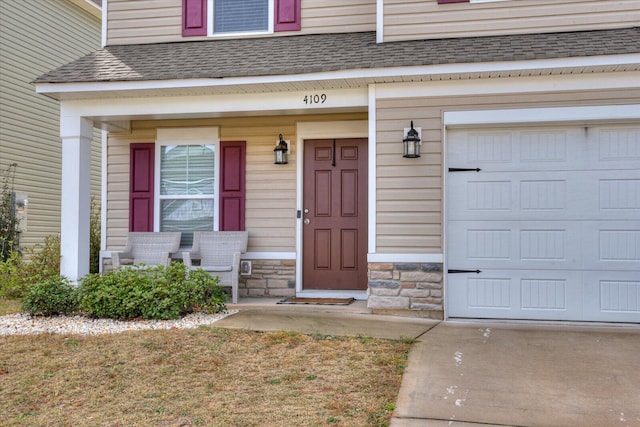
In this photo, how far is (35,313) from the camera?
19.9ft

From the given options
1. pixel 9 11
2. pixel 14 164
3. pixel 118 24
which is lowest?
pixel 14 164

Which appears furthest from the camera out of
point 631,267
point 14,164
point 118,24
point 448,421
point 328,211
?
point 14,164

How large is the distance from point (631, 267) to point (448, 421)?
344 cm

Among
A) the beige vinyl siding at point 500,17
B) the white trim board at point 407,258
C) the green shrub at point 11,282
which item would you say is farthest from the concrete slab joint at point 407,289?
the green shrub at point 11,282

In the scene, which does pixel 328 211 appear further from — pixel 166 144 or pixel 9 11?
pixel 9 11

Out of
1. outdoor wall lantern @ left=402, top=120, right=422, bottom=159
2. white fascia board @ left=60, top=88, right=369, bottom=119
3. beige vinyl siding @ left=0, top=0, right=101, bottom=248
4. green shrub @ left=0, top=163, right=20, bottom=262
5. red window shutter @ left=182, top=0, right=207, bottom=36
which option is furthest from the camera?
beige vinyl siding @ left=0, top=0, right=101, bottom=248

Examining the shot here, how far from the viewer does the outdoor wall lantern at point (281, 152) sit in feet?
24.0

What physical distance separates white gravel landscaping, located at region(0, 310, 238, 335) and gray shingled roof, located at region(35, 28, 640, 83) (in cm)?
262

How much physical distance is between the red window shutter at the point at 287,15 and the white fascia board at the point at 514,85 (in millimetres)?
1967

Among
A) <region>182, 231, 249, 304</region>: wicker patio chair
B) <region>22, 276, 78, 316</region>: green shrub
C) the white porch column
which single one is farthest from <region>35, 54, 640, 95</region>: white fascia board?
<region>22, 276, 78, 316</region>: green shrub

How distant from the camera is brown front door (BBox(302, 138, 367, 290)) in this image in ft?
24.1

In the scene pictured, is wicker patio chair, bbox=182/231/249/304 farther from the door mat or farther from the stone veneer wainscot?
the door mat

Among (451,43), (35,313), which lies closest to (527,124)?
(451,43)

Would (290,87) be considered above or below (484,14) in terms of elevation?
below
